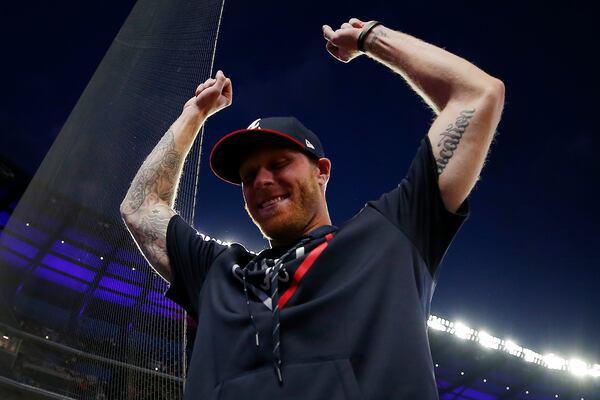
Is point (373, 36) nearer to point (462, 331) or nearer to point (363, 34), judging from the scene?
point (363, 34)

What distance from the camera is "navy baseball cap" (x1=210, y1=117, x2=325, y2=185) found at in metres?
1.48

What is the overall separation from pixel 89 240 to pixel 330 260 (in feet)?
9.93

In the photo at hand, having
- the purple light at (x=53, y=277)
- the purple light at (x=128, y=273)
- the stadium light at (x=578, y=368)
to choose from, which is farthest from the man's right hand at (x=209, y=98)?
the stadium light at (x=578, y=368)

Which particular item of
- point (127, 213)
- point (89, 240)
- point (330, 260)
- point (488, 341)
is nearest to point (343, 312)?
point (330, 260)

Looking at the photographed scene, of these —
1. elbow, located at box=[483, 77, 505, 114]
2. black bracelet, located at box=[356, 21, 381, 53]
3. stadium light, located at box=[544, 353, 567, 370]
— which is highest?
stadium light, located at box=[544, 353, 567, 370]

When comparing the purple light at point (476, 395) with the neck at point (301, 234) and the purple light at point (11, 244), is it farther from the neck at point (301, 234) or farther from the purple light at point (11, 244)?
the neck at point (301, 234)

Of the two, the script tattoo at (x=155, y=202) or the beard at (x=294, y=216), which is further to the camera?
the script tattoo at (x=155, y=202)

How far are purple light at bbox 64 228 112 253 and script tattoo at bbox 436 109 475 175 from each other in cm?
252

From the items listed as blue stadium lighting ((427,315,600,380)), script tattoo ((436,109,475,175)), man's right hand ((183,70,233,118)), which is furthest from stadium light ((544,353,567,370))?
script tattoo ((436,109,475,175))

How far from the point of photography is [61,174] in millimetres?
3242

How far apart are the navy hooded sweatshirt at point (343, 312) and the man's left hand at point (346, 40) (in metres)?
0.47

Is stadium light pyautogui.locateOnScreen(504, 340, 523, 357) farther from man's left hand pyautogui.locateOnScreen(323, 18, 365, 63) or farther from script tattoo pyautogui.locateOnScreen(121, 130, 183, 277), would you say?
man's left hand pyautogui.locateOnScreen(323, 18, 365, 63)

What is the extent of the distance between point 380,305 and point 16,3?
72.1ft

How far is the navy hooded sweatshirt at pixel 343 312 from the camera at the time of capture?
1.04 metres
